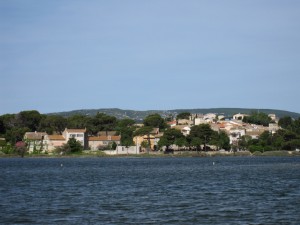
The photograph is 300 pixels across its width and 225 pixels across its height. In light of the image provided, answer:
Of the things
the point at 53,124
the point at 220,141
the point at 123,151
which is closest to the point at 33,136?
the point at 123,151

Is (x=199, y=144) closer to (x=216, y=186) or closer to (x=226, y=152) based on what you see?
(x=226, y=152)

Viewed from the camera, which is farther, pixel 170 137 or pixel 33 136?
pixel 33 136

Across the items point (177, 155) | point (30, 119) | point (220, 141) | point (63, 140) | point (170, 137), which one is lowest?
point (177, 155)

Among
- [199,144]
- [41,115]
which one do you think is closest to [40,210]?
[199,144]

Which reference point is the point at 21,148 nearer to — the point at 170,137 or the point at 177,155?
the point at 170,137

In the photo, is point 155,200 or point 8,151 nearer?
point 155,200

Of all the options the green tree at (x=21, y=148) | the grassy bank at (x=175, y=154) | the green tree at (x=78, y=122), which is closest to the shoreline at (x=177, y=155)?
the grassy bank at (x=175, y=154)

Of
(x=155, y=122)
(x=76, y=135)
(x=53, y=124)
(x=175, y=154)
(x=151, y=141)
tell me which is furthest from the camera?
(x=155, y=122)

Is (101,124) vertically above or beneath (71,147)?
above

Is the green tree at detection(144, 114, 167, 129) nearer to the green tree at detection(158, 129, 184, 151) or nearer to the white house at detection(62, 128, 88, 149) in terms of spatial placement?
the white house at detection(62, 128, 88, 149)

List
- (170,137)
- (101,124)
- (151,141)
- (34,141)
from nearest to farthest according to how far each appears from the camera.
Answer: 1. (170,137)
2. (34,141)
3. (151,141)
4. (101,124)

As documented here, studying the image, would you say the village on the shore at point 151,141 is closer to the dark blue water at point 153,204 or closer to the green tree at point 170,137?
the green tree at point 170,137

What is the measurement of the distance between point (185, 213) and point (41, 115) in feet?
472

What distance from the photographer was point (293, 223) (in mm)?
24797
